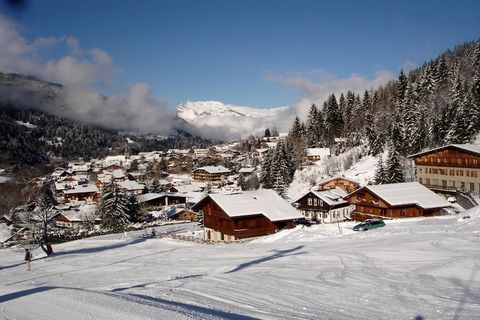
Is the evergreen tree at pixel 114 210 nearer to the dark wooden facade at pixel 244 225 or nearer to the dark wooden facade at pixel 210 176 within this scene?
the dark wooden facade at pixel 244 225

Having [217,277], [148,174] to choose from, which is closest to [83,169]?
[148,174]

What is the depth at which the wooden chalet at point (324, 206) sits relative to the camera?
5949 cm

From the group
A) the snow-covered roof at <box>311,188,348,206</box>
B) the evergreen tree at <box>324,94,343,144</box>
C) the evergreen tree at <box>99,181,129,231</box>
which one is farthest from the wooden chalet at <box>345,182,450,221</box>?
the evergreen tree at <box>324,94,343,144</box>

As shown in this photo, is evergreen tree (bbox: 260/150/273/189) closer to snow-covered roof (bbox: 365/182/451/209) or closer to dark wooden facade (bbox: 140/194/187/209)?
dark wooden facade (bbox: 140/194/187/209)

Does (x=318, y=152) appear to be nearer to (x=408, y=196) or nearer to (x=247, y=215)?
(x=408, y=196)

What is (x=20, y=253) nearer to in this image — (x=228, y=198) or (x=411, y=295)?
(x=228, y=198)

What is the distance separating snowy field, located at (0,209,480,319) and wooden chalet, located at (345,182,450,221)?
1382cm

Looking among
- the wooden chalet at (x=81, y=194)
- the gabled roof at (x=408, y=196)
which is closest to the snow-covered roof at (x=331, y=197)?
the gabled roof at (x=408, y=196)

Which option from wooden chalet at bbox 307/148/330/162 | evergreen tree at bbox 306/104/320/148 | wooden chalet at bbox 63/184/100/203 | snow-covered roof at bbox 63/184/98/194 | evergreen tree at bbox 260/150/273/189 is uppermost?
evergreen tree at bbox 306/104/320/148

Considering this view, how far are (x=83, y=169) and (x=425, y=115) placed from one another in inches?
6008

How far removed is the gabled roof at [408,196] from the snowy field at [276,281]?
13.7 meters

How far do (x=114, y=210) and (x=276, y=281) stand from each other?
48.3 m

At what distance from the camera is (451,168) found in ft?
200

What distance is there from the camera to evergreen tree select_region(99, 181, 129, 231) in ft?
199
